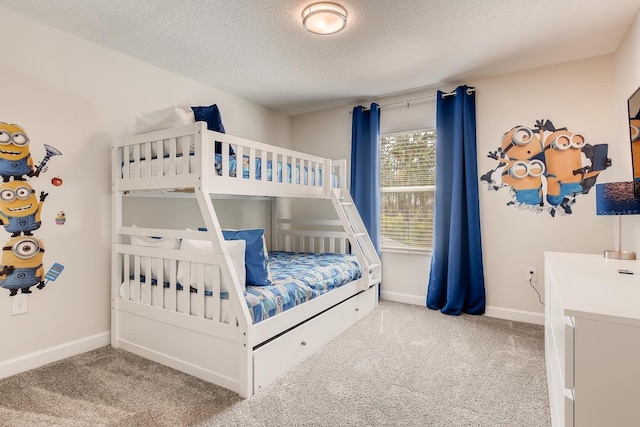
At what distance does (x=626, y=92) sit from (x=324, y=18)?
85.0 inches

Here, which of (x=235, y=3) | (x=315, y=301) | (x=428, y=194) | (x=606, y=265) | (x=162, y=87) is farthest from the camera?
(x=428, y=194)

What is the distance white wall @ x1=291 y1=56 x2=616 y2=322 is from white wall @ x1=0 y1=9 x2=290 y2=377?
278 centimetres

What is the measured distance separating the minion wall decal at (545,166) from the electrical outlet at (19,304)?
12.0 feet

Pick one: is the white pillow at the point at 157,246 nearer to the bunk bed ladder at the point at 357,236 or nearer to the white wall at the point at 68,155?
the white wall at the point at 68,155

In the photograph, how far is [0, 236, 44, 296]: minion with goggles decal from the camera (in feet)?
6.68

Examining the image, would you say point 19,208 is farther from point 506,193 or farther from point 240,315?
point 506,193

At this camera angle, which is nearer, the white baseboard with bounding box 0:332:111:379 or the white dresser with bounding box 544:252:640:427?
the white dresser with bounding box 544:252:640:427

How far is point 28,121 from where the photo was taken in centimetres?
211

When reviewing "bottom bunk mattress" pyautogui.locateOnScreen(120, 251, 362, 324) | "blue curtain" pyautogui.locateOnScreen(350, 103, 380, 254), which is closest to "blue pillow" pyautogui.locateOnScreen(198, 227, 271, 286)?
"bottom bunk mattress" pyautogui.locateOnScreen(120, 251, 362, 324)

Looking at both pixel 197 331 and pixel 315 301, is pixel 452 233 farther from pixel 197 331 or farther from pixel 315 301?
pixel 197 331

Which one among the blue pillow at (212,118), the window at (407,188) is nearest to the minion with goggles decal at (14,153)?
the blue pillow at (212,118)

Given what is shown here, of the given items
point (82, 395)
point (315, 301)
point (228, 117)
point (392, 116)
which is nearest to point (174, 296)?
point (82, 395)

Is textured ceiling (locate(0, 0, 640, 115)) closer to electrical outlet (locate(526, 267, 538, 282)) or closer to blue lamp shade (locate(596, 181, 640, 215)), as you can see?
blue lamp shade (locate(596, 181, 640, 215))

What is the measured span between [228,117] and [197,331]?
2.31 meters
